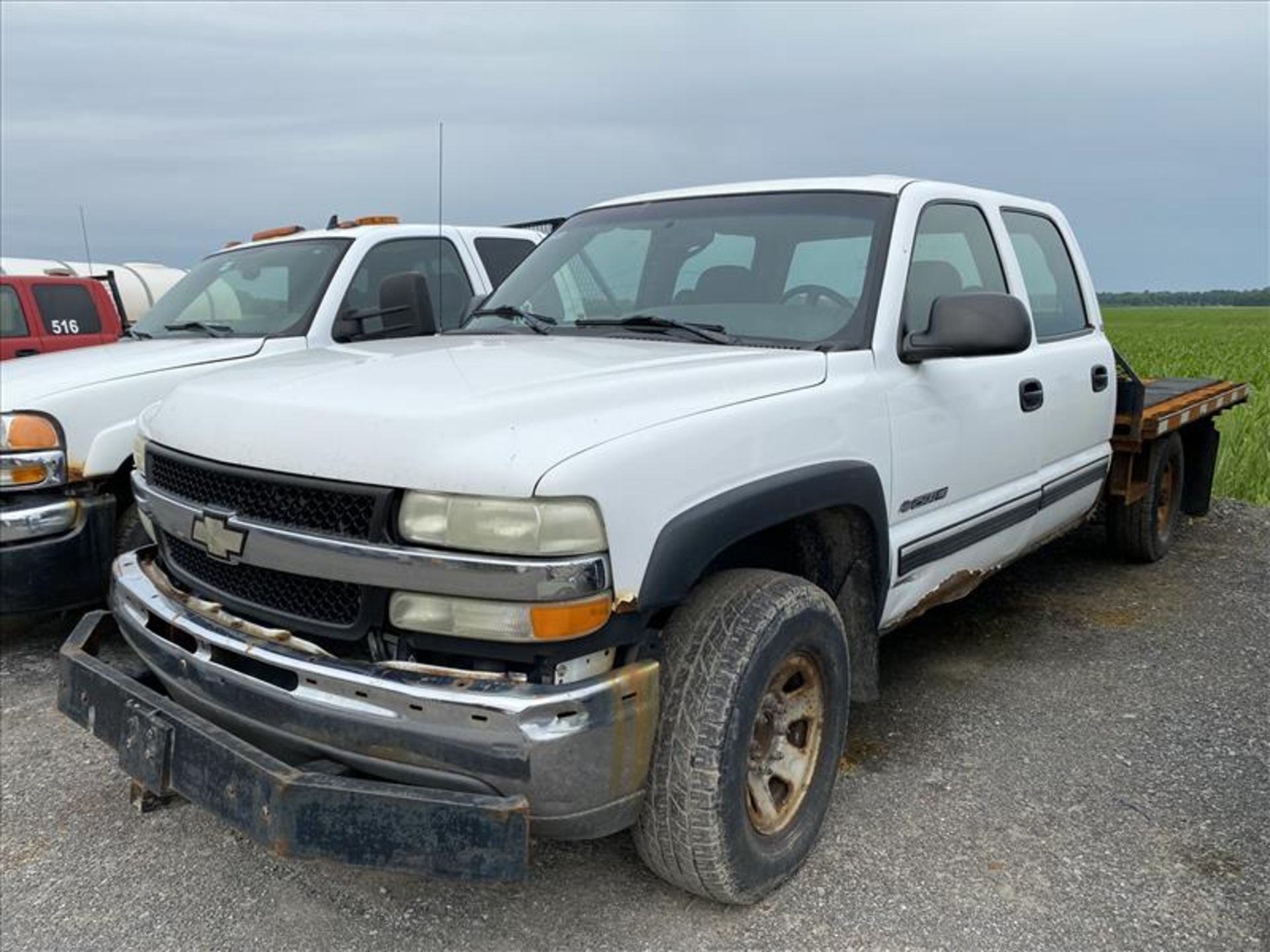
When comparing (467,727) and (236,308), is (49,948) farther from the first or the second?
(236,308)

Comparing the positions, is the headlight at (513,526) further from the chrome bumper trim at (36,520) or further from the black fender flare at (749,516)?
the chrome bumper trim at (36,520)

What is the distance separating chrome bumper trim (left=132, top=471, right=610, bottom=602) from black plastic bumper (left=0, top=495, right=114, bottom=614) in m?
2.30

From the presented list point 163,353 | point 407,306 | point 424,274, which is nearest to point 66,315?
point 424,274

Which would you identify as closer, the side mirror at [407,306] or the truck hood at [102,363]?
the truck hood at [102,363]

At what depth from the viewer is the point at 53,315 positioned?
384 inches

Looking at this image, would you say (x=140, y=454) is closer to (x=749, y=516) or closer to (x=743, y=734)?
(x=749, y=516)

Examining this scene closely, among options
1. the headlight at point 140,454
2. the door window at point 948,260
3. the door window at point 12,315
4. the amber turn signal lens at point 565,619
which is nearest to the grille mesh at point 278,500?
the headlight at point 140,454

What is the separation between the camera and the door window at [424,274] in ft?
→ 17.8

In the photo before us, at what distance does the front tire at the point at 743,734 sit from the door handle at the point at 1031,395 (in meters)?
1.50

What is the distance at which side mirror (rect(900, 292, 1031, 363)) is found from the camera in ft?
9.87

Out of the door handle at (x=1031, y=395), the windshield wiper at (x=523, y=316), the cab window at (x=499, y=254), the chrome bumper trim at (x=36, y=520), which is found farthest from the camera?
the cab window at (x=499, y=254)

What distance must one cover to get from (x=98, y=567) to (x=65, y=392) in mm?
709

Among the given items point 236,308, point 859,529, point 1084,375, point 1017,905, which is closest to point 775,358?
Result: point 859,529

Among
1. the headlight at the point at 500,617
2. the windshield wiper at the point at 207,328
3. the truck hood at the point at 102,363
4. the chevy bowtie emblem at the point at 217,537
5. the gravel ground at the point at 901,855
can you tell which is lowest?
the gravel ground at the point at 901,855
